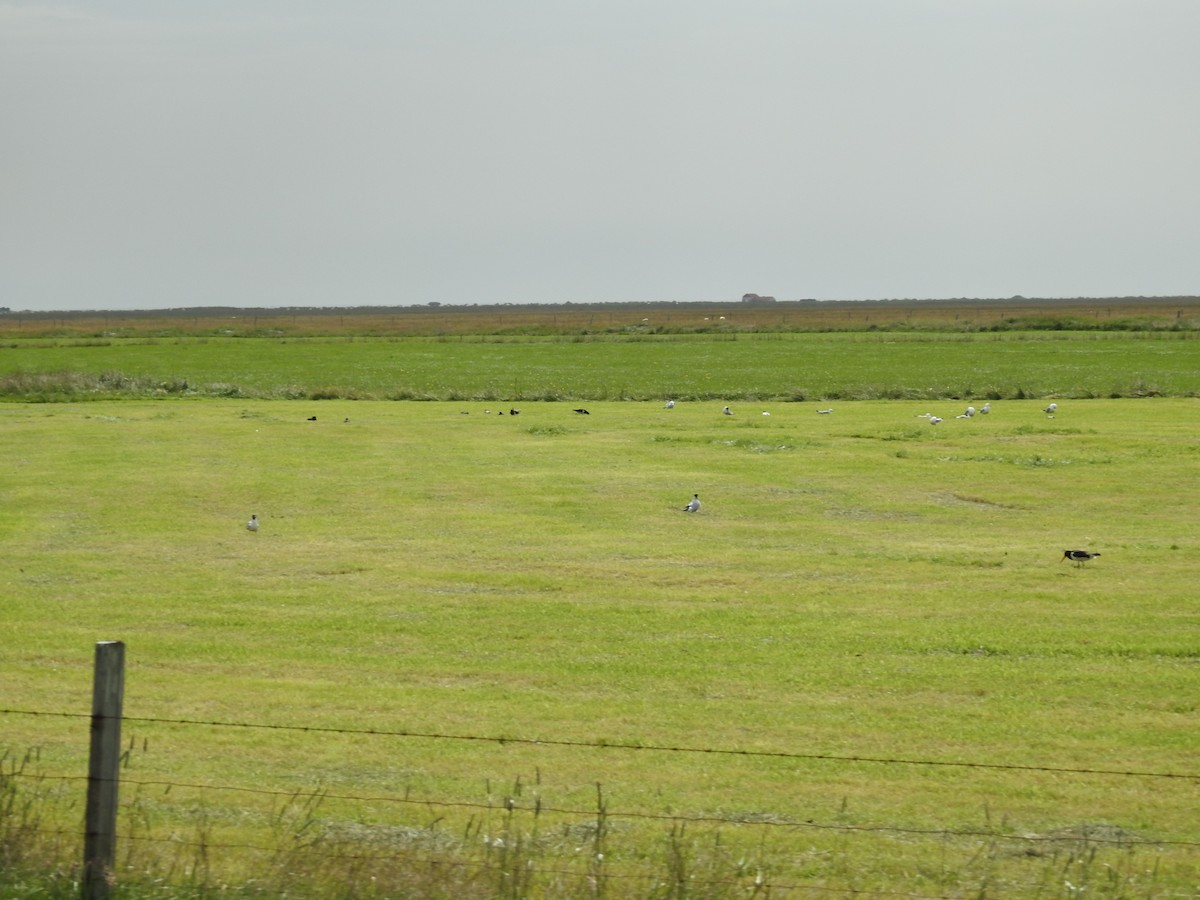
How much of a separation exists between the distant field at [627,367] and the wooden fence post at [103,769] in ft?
137

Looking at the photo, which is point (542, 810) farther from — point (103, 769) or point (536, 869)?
point (103, 769)

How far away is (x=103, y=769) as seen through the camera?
6609 millimetres

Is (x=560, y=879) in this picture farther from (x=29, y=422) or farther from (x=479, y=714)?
(x=29, y=422)

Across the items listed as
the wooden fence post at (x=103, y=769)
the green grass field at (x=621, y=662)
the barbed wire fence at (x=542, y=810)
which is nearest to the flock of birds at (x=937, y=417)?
the green grass field at (x=621, y=662)

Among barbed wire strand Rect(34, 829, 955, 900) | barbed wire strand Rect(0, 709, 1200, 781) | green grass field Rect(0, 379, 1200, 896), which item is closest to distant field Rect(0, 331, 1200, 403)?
green grass field Rect(0, 379, 1200, 896)

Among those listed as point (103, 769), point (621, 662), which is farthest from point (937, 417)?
point (103, 769)

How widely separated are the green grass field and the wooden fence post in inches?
13.8

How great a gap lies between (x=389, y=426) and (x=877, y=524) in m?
18.3

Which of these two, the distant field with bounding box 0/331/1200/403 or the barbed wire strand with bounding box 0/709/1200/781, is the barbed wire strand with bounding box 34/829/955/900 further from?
the distant field with bounding box 0/331/1200/403

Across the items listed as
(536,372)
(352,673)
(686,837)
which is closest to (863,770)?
(686,837)

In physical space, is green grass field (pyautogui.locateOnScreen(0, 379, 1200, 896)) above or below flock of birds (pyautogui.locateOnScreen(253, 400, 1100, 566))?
below

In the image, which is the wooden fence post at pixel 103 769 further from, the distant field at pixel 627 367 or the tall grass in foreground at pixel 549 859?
the distant field at pixel 627 367

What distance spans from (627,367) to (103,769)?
60253mm

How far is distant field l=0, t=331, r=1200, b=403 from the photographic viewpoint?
49906mm
